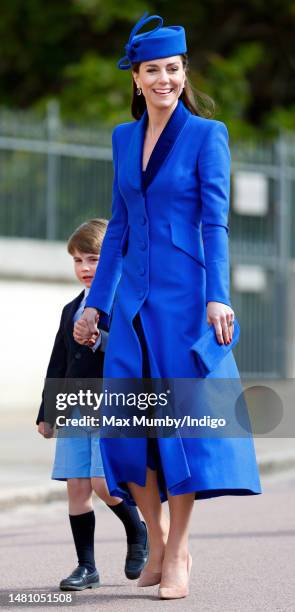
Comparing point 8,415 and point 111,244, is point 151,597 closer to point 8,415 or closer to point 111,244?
point 111,244

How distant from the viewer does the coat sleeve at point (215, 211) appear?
514 centimetres

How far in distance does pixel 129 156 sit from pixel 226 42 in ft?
58.1

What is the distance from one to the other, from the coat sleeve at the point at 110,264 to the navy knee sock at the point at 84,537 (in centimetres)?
86

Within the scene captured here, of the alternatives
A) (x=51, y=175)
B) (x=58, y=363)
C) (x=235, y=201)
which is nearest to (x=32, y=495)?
(x=58, y=363)

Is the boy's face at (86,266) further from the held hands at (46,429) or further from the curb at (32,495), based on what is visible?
the curb at (32,495)

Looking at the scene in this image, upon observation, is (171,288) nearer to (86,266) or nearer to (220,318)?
(220,318)

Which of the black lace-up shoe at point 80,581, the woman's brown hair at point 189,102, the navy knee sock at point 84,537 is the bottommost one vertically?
the black lace-up shoe at point 80,581

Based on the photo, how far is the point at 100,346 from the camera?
18.7ft

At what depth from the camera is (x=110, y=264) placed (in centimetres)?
548

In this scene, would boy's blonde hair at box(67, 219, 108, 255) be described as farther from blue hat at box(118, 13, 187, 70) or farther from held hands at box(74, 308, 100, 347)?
blue hat at box(118, 13, 187, 70)

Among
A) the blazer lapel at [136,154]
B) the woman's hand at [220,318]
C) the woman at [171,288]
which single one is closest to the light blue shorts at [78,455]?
the woman at [171,288]

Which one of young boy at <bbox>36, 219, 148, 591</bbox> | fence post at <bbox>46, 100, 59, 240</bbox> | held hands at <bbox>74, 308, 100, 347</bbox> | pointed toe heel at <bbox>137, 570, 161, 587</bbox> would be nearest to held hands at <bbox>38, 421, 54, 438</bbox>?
young boy at <bbox>36, 219, 148, 591</bbox>

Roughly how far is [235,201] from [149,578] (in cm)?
1156

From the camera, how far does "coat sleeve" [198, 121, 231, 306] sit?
514 centimetres
